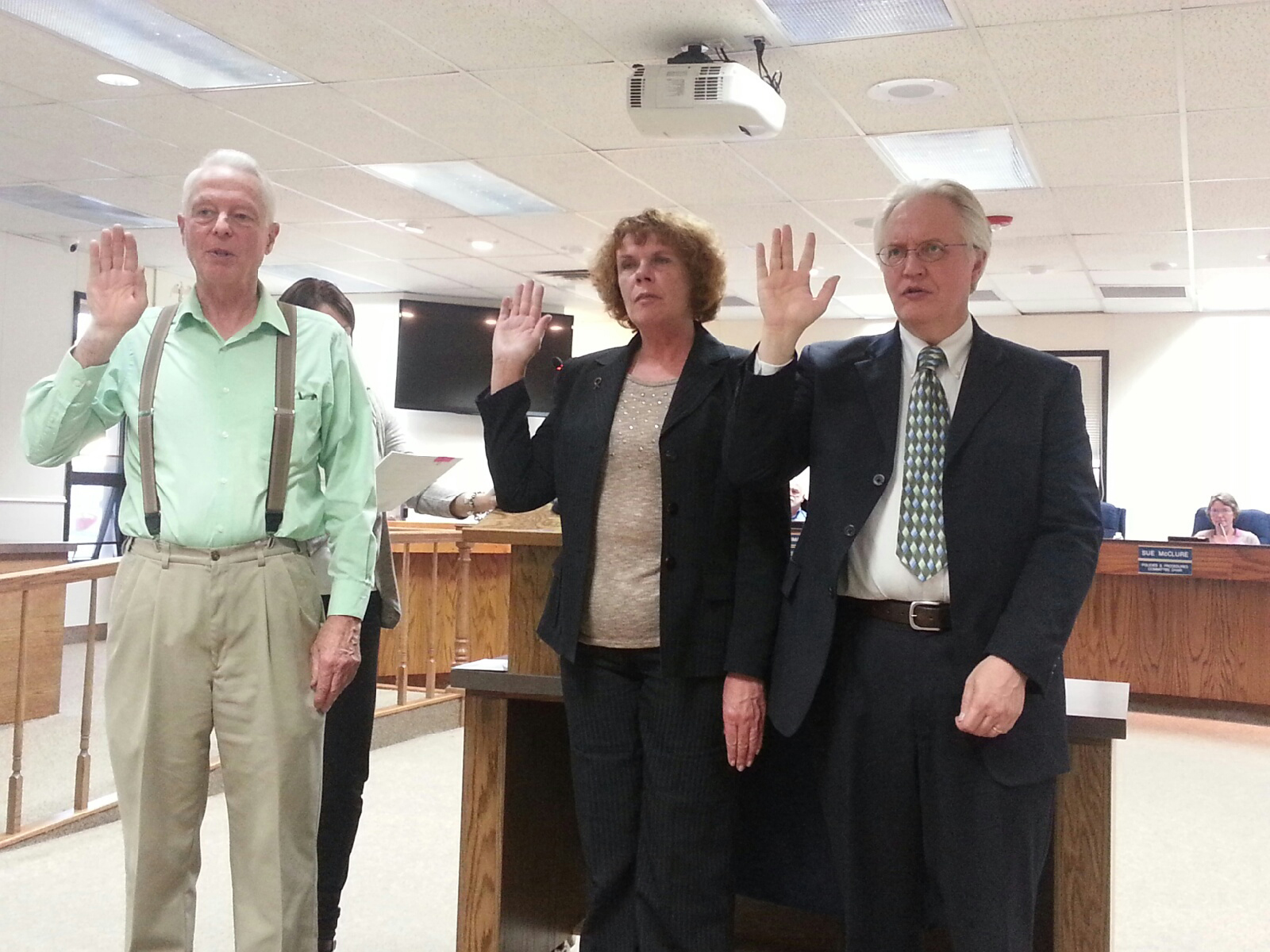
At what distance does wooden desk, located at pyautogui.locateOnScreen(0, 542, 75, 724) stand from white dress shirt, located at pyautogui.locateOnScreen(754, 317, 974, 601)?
15.1ft

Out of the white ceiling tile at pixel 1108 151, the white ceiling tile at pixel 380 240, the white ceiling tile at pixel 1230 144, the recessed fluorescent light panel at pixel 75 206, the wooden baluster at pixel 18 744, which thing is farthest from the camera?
the white ceiling tile at pixel 380 240

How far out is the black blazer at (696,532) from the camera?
6.14ft

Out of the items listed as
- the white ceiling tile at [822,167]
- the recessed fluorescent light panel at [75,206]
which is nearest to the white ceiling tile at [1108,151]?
the white ceiling tile at [822,167]

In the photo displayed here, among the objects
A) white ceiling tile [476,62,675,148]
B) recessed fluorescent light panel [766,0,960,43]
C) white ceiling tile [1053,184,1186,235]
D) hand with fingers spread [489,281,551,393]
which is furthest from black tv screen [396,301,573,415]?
hand with fingers spread [489,281,551,393]

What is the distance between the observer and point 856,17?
4.17 meters

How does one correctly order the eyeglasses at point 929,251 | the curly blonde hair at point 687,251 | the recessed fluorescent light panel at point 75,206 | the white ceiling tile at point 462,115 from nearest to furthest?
the eyeglasses at point 929,251
the curly blonde hair at point 687,251
the white ceiling tile at point 462,115
the recessed fluorescent light panel at point 75,206

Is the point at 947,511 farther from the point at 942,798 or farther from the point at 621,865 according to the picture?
the point at 621,865

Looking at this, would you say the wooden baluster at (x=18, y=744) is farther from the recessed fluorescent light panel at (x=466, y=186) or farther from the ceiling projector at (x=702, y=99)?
the recessed fluorescent light panel at (x=466, y=186)

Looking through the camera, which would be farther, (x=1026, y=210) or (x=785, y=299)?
(x=1026, y=210)

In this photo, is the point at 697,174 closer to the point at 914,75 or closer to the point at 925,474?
the point at 914,75

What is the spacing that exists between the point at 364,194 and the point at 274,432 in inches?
209

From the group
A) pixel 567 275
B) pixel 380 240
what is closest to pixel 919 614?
pixel 380 240

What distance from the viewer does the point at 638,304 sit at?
1987 millimetres

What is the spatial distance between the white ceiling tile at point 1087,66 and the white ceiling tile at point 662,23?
84cm
